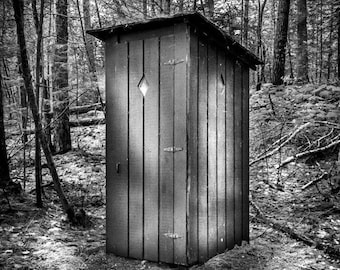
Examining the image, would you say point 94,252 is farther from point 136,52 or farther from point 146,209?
point 136,52

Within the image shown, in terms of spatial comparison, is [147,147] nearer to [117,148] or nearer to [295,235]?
[117,148]

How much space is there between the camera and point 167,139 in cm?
354

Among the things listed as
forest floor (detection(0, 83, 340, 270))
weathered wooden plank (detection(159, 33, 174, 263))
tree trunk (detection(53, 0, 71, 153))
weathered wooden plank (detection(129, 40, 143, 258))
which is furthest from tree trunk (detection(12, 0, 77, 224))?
tree trunk (detection(53, 0, 71, 153))

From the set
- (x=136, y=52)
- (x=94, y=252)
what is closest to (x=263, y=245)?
(x=94, y=252)

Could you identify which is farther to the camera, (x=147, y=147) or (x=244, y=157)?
(x=244, y=157)

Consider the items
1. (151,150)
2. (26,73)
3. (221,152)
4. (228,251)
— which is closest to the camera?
(151,150)

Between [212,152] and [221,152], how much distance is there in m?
0.24

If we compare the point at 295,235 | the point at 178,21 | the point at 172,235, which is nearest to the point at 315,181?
the point at 295,235

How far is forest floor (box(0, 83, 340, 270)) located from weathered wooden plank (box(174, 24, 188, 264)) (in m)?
0.32

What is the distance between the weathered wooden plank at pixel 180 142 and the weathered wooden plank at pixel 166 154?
0.04 m

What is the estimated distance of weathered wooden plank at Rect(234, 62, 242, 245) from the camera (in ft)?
14.7

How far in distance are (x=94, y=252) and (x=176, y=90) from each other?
201 centimetres

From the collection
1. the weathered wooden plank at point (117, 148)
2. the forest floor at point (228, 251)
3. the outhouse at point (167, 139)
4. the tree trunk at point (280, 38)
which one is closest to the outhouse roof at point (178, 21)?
the outhouse at point (167, 139)

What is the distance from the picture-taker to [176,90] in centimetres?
349
